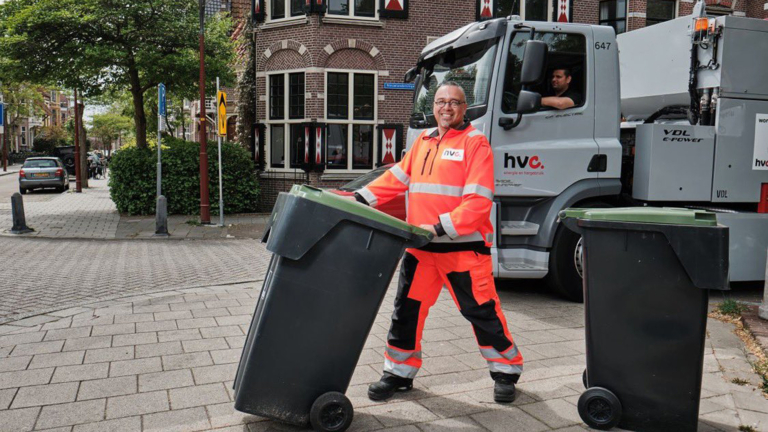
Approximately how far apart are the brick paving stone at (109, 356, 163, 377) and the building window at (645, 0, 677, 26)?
17.8m

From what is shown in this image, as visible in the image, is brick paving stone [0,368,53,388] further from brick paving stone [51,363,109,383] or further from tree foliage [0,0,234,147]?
tree foliage [0,0,234,147]

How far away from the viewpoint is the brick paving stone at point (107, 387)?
3.62m

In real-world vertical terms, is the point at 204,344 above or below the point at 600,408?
below

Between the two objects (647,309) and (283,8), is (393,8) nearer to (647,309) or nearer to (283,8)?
(283,8)

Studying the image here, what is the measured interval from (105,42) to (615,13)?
45.0 feet

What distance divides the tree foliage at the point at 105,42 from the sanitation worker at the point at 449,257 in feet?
41.9

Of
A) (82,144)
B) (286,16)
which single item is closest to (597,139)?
(286,16)

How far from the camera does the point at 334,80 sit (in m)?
16.2

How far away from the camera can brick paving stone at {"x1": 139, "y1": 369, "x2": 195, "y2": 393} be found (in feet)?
12.3

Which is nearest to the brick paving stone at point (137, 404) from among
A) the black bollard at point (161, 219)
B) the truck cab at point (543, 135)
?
the truck cab at point (543, 135)

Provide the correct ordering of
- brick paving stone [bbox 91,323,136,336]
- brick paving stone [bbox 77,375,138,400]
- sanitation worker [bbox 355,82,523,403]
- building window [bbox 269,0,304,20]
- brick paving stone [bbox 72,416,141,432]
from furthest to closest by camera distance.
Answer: building window [bbox 269,0,304,20]
brick paving stone [bbox 91,323,136,336]
brick paving stone [bbox 77,375,138,400]
sanitation worker [bbox 355,82,523,403]
brick paving stone [bbox 72,416,141,432]

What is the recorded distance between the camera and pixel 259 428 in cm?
317

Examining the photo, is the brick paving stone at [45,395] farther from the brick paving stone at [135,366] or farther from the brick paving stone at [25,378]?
the brick paving stone at [135,366]

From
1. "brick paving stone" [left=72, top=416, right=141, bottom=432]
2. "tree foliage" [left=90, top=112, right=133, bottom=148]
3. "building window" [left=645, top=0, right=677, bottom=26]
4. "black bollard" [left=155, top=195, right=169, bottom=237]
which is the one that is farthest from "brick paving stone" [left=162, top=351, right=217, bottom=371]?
"tree foliage" [left=90, top=112, right=133, bottom=148]
